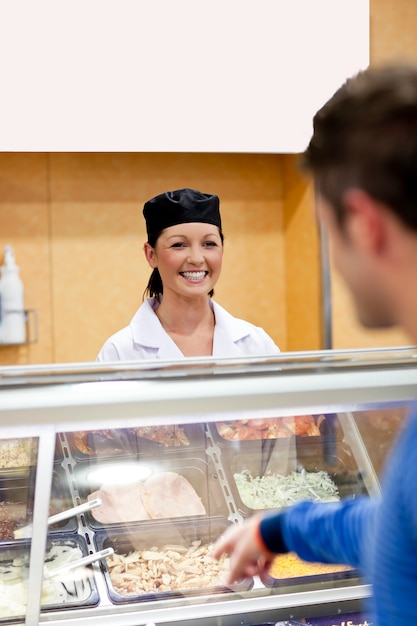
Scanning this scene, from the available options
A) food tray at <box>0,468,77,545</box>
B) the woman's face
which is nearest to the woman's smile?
the woman's face

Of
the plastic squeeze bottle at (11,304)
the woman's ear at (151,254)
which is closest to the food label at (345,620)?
the woman's ear at (151,254)

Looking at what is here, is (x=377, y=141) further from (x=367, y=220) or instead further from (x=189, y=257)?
(x=189, y=257)

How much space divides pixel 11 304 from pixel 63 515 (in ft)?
6.54

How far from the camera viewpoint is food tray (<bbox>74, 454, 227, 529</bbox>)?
147cm

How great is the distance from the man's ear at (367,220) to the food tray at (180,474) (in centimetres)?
90

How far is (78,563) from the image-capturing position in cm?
142

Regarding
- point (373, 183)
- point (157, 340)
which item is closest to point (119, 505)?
point (157, 340)

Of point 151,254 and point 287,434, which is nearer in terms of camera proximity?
point 287,434

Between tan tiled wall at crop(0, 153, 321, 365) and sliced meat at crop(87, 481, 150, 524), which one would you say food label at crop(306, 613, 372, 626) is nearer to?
sliced meat at crop(87, 481, 150, 524)

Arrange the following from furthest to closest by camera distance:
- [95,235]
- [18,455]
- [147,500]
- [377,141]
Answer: [95,235]
[147,500]
[18,455]
[377,141]

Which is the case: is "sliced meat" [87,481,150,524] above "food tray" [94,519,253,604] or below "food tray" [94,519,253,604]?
above

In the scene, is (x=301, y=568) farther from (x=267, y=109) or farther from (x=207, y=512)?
(x=267, y=109)

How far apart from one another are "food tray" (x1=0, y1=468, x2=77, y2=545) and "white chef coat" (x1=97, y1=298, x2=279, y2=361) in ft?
2.47

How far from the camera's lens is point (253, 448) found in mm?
1536
